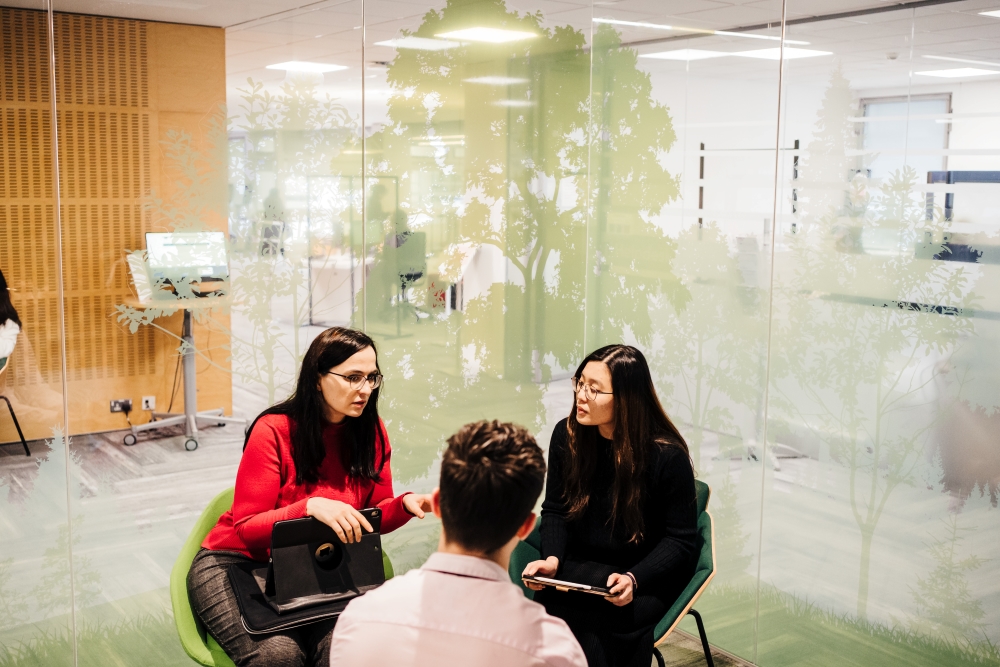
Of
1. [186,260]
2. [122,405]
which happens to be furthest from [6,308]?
[186,260]

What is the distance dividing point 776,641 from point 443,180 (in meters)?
2.54

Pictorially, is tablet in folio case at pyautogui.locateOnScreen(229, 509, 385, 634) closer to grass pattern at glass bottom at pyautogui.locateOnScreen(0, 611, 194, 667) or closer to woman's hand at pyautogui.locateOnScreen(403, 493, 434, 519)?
woman's hand at pyautogui.locateOnScreen(403, 493, 434, 519)

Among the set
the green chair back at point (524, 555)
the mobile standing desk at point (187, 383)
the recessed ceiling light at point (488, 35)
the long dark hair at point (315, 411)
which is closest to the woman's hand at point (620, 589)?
the green chair back at point (524, 555)

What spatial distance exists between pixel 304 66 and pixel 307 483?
1819 mm

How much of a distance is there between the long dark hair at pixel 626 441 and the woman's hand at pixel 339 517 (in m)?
0.82

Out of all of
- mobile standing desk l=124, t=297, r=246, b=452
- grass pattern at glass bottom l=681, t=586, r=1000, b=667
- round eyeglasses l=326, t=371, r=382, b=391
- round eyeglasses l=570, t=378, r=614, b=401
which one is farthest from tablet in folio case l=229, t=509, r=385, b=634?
grass pattern at glass bottom l=681, t=586, r=1000, b=667

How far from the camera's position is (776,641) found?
3.98 meters

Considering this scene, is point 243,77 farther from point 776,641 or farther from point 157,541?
point 776,641

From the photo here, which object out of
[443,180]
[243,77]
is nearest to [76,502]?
[243,77]

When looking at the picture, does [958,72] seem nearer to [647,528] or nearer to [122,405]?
[647,528]

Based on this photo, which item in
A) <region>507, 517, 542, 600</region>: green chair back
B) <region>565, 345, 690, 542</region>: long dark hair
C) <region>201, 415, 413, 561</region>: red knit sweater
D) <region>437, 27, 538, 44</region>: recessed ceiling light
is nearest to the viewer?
<region>201, 415, 413, 561</region>: red knit sweater

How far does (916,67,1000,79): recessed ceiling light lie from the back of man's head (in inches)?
100

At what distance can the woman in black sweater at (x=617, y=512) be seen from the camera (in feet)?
9.48

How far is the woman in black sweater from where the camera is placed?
289 cm
